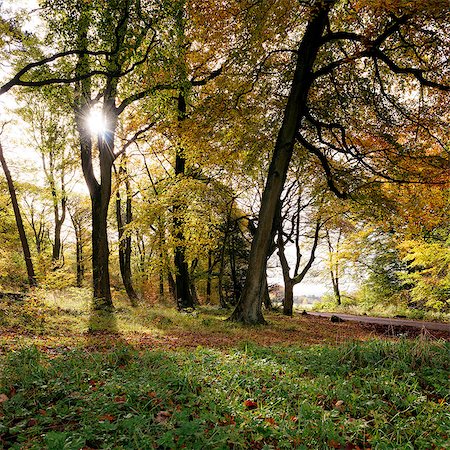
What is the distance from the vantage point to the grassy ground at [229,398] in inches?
98.7

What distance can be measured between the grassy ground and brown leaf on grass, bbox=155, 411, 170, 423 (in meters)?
0.01

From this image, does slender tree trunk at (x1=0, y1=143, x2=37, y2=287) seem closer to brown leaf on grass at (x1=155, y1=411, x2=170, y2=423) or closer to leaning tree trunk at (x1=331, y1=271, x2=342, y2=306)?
brown leaf on grass at (x1=155, y1=411, x2=170, y2=423)

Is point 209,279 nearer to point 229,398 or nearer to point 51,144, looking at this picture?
point 51,144

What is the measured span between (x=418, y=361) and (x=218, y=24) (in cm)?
A: 905

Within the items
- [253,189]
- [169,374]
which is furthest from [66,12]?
[253,189]

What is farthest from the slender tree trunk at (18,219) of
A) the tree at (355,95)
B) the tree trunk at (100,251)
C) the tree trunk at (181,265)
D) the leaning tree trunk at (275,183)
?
the tree at (355,95)

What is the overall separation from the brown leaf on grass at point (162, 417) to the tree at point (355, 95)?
6498 millimetres

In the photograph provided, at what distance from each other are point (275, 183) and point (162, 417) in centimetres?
737

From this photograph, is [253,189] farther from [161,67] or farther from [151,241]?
[161,67]

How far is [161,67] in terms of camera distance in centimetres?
948

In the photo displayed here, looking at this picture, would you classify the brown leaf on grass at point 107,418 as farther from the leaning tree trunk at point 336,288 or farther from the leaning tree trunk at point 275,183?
the leaning tree trunk at point 336,288

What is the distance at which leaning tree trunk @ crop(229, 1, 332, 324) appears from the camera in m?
9.19

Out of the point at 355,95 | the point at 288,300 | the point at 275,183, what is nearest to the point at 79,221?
the point at 288,300

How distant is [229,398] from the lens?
3205 mm
